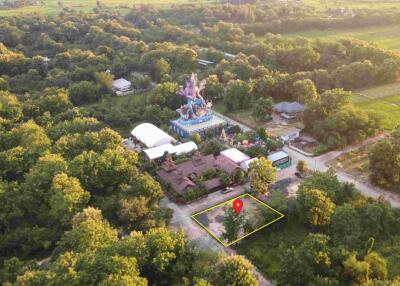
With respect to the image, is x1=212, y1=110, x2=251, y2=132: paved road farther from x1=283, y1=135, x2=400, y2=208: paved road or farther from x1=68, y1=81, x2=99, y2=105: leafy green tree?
x1=68, y1=81, x2=99, y2=105: leafy green tree

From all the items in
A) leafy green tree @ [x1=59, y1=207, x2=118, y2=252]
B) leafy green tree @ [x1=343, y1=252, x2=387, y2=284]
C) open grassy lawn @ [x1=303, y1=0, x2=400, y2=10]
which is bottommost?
leafy green tree @ [x1=59, y1=207, x2=118, y2=252]

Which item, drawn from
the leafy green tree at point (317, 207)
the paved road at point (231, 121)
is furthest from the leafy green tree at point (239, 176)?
the paved road at point (231, 121)

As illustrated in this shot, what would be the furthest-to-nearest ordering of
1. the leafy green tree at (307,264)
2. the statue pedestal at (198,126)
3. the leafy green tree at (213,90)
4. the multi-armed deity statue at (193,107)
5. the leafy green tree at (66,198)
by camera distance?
the leafy green tree at (213,90)
the multi-armed deity statue at (193,107)
the statue pedestal at (198,126)
the leafy green tree at (66,198)
the leafy green tree at (307,264)

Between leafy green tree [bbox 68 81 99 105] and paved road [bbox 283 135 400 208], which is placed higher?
paved road [bbox 283 135 400 208]

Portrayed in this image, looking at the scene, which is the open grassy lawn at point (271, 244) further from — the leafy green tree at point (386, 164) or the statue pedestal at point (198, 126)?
the statue pedestal at point (198, 126)

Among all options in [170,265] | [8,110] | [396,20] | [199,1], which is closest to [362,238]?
[170,265]

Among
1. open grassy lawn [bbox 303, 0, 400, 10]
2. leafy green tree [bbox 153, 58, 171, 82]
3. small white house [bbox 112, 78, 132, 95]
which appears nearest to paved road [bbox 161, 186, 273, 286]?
small white house [bbox 112, 78, 132, 95]
